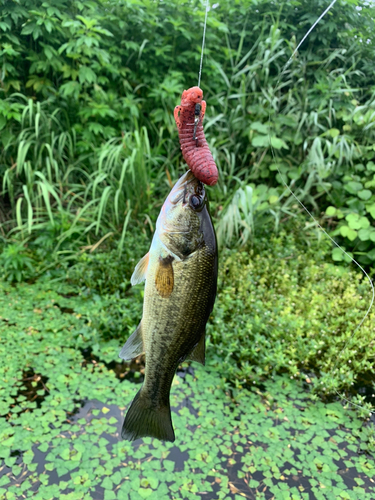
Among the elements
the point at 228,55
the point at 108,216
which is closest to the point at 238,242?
the point at 108,216

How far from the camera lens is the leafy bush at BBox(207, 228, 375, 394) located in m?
2.89

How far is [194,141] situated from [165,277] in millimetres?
397

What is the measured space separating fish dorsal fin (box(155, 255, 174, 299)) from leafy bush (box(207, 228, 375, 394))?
1859 millimetres

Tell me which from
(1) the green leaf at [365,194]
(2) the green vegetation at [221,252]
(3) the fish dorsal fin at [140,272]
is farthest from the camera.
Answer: (1) the green leaf at [365,194]

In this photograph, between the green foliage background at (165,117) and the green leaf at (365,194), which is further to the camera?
the green leaf at (365,194)

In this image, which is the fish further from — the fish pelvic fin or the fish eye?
the fish pelvic fin

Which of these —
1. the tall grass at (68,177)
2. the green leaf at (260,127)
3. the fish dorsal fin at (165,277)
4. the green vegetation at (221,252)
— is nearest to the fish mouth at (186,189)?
the fish dorsal fin at (165,277)

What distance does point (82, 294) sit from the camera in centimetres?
352

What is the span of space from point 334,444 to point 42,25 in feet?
15.8

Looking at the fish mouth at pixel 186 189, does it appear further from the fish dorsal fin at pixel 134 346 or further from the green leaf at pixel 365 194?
the green leaf at pixel 365 194

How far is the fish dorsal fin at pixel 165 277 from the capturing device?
109 cm

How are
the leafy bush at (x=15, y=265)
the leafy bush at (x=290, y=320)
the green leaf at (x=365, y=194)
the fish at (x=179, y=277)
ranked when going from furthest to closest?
the green leaf at (x=365, y=194), the leafy bush at (x=15, y=265), the leafy bush at (x=290, y=320), the fish at (x=179, y=277)

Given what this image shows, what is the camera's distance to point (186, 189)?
1.06 m

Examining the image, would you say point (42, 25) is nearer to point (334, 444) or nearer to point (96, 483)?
point (96, 483)
